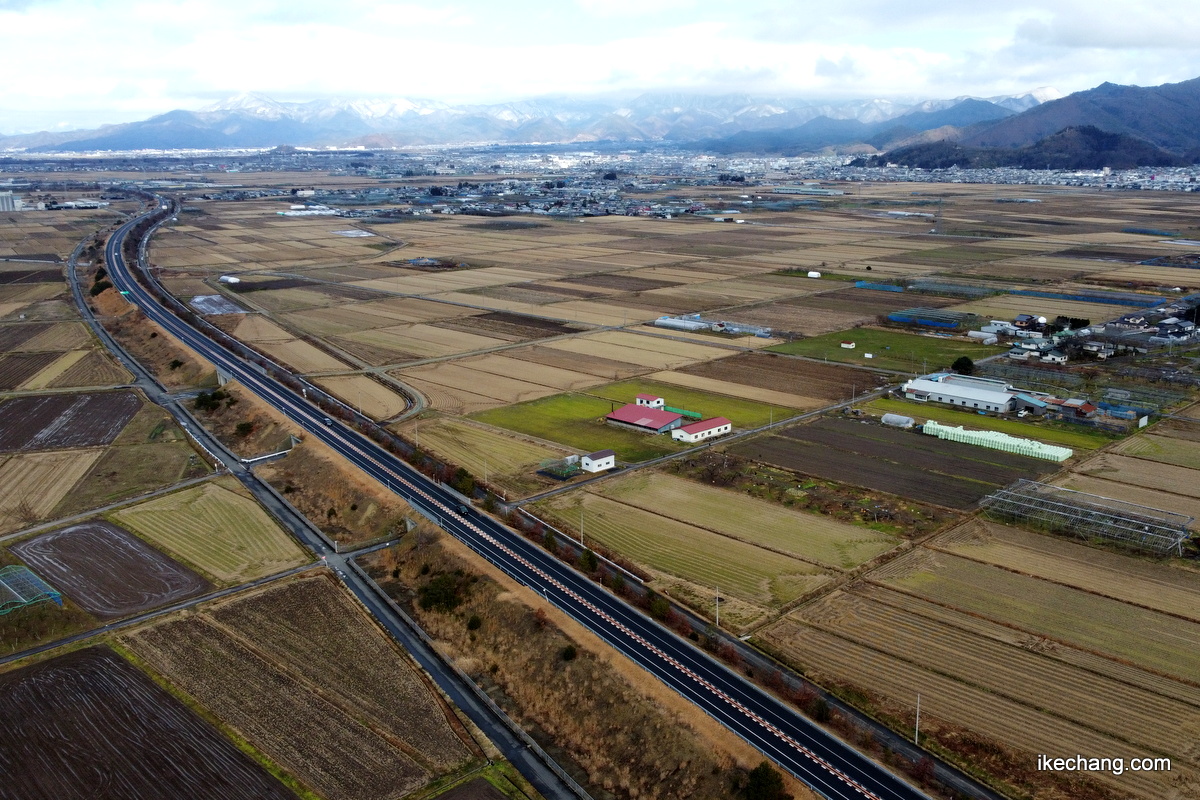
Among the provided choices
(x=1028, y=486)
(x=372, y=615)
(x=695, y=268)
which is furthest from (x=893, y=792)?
(x=695, y=268)

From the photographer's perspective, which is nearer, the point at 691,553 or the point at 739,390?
the point at 691,553

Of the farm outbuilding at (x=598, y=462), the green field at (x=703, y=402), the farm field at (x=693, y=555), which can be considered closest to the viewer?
the farm field at (x=693, y=555)

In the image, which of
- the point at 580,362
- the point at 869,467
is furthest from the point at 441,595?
the point at 580,362

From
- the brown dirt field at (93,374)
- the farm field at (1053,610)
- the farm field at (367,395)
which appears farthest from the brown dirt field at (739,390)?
the brown dirt field at (93,374)

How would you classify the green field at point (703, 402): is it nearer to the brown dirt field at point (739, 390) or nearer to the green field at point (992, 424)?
the brown dirt field at point (739, 390)

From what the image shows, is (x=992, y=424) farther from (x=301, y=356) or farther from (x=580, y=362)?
(x=301, y=356)

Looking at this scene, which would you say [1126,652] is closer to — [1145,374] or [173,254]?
[1145,374]
